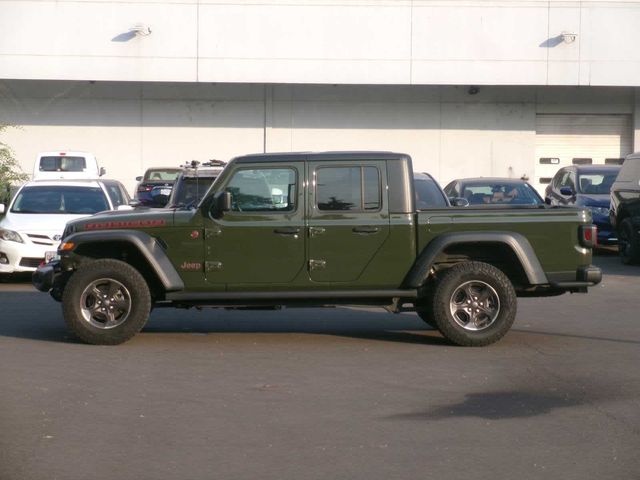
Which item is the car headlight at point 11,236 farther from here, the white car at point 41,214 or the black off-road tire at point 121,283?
the black off-road tire at point 121,283

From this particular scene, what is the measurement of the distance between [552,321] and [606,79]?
21483 millimetres

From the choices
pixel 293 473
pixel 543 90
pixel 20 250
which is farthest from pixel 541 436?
pixel 543 90

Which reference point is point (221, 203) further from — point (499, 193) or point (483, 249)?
point (499, 193)

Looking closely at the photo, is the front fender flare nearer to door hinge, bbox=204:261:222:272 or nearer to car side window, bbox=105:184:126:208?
door hinge, bbox=204:261:222:272

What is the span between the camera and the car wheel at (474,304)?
1102 cm

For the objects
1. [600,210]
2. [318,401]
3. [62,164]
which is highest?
[62,164]

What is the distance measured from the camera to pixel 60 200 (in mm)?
18156

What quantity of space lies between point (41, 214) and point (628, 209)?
9806 mm

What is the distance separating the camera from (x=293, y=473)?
21.9ft

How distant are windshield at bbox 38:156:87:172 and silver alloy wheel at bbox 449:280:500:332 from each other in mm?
20684

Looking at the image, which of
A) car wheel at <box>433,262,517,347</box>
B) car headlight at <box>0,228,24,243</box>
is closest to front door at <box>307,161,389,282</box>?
car wheel at <box>433,262,517,347</box>

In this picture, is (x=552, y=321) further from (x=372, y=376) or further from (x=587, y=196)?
(x=587, y=196)

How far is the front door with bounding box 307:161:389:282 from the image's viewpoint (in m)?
11.1

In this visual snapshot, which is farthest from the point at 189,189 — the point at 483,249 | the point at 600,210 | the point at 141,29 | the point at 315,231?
the point at 141,29
